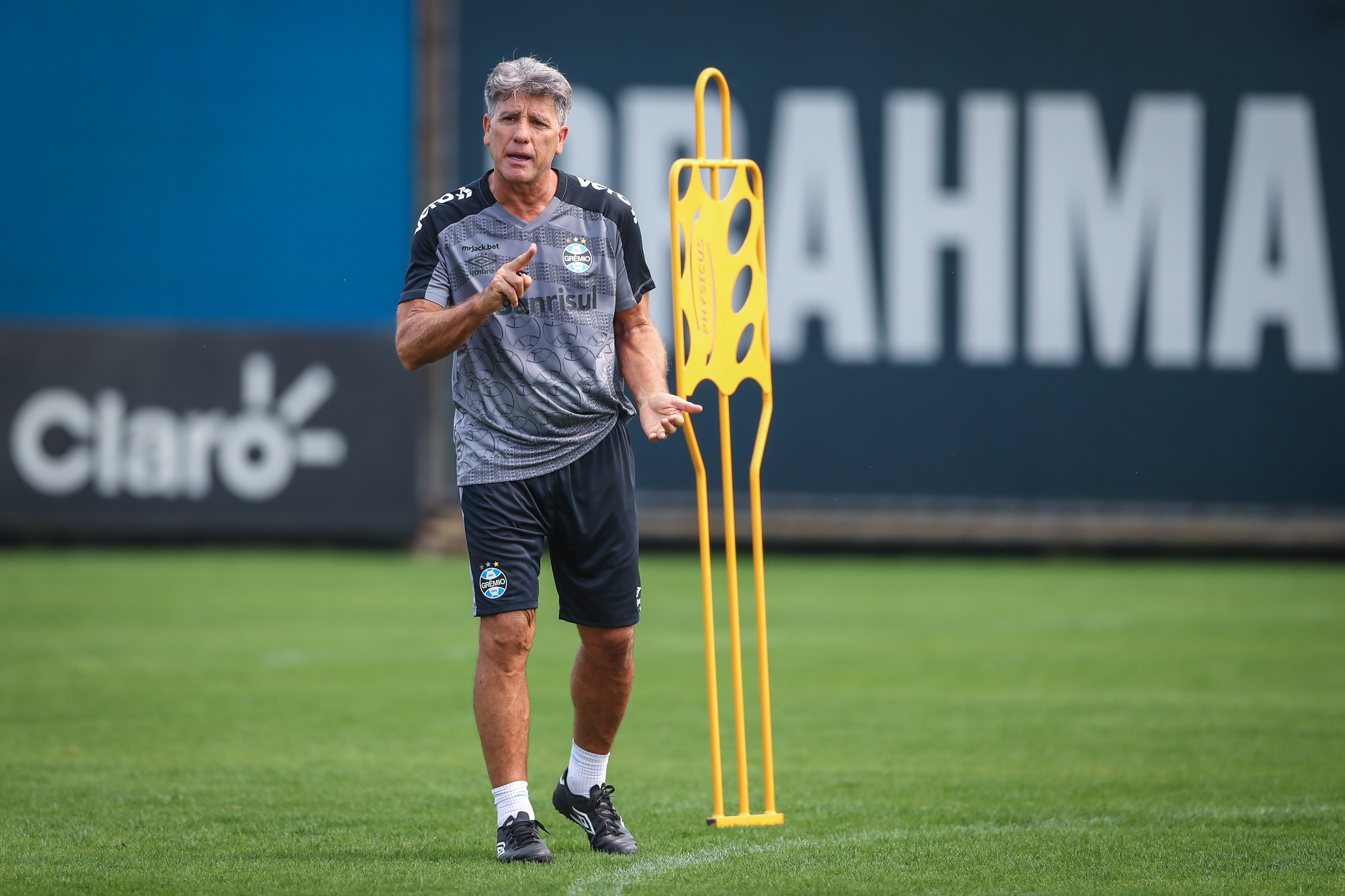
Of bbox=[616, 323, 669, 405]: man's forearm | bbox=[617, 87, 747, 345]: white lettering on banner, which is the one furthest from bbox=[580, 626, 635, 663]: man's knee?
bbox=[617, 87, 747, 345]: white lettering on banner

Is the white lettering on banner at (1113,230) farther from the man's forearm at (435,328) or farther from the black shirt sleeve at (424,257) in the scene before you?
the man's forearm at (435,328)

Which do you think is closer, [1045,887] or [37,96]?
[1045,887]

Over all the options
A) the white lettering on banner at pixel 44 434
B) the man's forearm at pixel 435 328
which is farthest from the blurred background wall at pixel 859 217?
the man's forearm at pixel 435 328

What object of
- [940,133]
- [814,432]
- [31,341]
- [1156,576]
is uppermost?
[940,133]

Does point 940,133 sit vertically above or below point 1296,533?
above

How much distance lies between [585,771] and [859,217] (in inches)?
432

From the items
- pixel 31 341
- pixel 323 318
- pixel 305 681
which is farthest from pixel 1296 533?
pixel 31 341

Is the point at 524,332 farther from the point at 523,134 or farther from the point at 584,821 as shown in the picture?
the point at 584,821

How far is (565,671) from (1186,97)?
9589 mm

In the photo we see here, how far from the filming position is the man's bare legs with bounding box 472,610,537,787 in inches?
181

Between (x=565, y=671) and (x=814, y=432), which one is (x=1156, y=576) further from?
(x=565, y=671)

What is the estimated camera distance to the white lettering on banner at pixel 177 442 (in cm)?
1459

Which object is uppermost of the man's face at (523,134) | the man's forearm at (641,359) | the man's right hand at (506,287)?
the man's face at (523,134)

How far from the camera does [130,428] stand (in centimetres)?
1469
